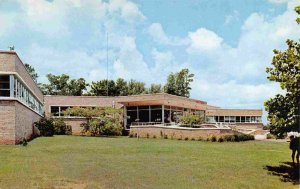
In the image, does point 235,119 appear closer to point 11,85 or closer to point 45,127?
point 45,127

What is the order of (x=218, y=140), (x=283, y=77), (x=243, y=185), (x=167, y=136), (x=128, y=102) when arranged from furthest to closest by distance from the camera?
(x=128, y=102) < (x=167, y=136) < (x=218, y=140) < (x=283, y=77) < (x=243, y=185)

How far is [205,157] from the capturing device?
19500 mm

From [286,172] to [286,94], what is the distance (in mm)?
3376

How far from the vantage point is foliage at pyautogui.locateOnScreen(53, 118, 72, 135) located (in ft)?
129

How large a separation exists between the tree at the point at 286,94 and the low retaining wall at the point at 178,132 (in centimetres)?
1631

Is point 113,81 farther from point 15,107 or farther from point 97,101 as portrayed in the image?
point 15,107

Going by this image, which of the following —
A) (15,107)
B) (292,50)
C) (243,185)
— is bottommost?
(243,185)

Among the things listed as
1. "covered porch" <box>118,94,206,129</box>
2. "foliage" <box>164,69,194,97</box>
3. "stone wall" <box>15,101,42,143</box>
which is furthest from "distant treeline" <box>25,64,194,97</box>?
"stone wall" <box>15,101,42,143</box>

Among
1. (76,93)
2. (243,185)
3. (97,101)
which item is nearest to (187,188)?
(243,185)

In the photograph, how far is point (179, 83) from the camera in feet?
257

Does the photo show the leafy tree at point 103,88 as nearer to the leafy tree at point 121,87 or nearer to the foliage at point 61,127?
the leafy tree at point 121,87

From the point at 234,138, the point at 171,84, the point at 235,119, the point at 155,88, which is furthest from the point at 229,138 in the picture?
the point at 155,88

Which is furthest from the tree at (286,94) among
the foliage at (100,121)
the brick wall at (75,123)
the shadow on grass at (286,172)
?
the brick wall at (75,123)

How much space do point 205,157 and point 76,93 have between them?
67243mm
